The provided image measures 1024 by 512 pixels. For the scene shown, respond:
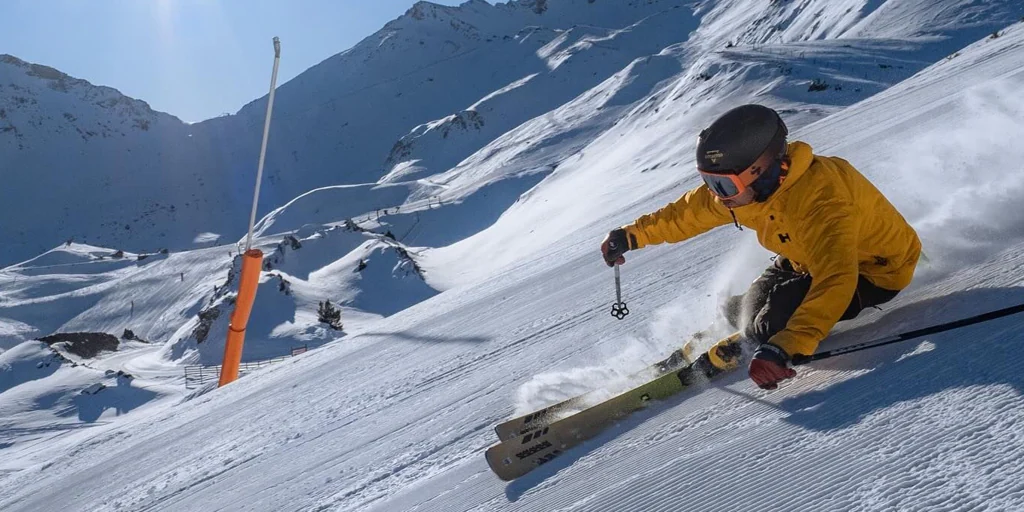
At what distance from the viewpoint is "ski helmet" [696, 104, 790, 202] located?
304 cm

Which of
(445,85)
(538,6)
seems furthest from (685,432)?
(538,6)

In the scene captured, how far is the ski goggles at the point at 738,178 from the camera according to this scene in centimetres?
307

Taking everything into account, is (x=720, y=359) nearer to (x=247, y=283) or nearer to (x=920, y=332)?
Answer: (x=920, y=332)

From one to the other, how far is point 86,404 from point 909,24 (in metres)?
37.4

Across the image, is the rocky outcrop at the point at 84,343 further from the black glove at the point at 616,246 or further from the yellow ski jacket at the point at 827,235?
the yellow ski jacket at the point at 827,235

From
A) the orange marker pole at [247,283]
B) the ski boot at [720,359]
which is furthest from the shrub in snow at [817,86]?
the ski boot at [720,359]

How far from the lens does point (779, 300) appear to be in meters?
3.17

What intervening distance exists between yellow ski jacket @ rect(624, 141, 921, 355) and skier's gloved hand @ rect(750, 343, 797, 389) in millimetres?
63

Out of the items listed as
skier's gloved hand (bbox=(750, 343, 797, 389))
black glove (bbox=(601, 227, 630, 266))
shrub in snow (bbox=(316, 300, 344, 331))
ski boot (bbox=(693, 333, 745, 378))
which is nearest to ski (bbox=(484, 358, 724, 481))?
ski boot (bbox=(693, 333, 745, 378))

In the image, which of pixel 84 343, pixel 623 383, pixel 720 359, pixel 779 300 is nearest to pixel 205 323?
pixel 84 343

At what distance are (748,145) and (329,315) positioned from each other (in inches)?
817

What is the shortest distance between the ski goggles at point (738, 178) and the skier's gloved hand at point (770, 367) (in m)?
0.81

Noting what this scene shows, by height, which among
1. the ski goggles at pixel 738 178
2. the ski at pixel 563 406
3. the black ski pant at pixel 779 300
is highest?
the ski goggles at pixel 738 178

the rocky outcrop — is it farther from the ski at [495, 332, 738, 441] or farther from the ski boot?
the ski boot
